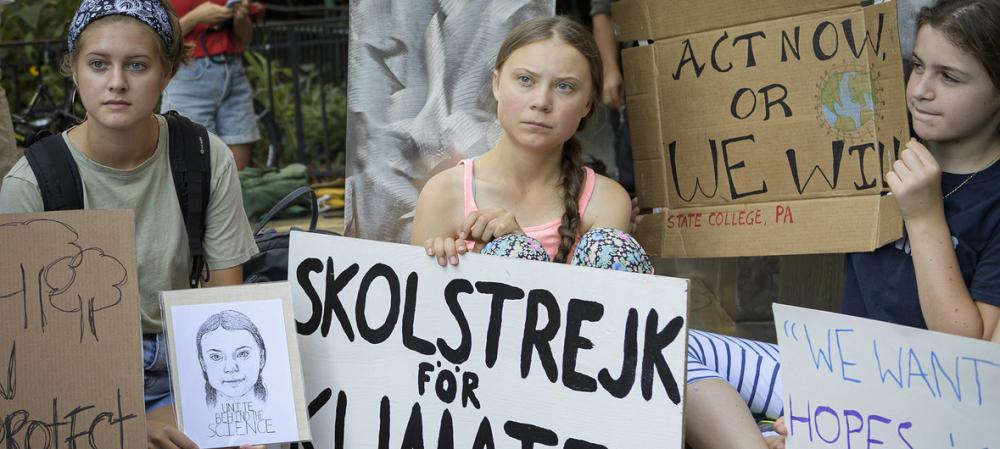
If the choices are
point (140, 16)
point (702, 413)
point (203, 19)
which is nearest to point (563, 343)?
point (702, 413)

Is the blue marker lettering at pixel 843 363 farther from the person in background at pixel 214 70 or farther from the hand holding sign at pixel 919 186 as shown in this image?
the person in background at pixel 214 70

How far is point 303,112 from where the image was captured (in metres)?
8.73

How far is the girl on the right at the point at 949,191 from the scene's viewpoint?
219 cm

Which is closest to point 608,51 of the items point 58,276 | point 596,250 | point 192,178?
point 596,250

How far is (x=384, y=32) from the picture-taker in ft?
10.3

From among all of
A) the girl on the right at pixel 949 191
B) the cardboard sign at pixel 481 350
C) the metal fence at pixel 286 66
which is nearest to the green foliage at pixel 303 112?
the metal fence at pixel 286 66

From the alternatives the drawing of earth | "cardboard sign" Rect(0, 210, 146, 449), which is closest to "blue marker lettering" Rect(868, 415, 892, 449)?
the drawing of earth

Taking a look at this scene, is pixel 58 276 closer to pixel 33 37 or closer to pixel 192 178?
pixel 192 178

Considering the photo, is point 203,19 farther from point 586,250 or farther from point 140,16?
point 586,250

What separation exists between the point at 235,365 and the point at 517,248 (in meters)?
0.71

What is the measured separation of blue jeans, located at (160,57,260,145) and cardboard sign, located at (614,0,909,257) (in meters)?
2.24

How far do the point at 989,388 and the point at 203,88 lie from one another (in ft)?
11.9

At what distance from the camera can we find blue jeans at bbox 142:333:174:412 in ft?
8.36

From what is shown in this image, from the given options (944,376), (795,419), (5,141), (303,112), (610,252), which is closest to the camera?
(944,376)
